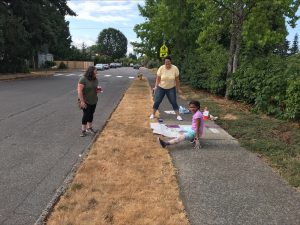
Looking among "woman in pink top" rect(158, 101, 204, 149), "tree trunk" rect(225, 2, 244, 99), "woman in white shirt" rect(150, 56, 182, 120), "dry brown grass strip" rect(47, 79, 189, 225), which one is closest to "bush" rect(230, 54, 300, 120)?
"tree trunk" rect(225, 2, 244, 99)

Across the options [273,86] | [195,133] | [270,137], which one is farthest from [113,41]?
[195,133]

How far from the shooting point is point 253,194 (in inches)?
198

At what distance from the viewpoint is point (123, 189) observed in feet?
16.7

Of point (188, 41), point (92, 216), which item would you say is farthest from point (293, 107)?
point (188, 41)

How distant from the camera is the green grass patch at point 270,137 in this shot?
627cm

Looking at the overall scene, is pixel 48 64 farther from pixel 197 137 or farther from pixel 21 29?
pixel 197 137

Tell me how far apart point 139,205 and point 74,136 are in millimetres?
4270

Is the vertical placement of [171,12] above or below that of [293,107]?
above

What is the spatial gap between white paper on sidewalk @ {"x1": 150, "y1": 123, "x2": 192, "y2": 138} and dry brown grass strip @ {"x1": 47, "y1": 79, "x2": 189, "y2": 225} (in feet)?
2.55

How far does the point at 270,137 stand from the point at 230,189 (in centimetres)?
353

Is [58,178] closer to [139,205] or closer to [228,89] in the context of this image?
[139,205]

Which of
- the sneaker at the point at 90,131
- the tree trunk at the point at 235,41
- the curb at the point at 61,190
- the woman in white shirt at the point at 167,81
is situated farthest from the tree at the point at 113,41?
the curb at the point at 61,190

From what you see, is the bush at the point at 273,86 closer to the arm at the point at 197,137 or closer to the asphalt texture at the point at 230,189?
the asphalt texture at the point at 230,189

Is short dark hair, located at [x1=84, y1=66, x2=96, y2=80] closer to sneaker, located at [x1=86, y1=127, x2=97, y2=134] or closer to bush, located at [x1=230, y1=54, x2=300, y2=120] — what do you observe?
sneaker, located at [x1=86, y1=127, x2=97, y2=134]
